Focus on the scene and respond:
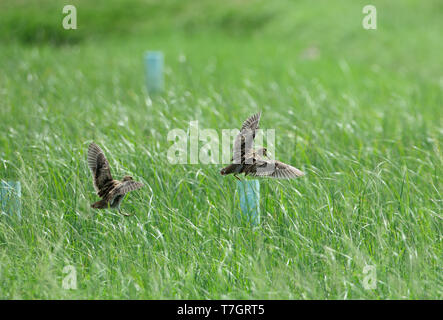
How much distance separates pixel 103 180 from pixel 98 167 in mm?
74

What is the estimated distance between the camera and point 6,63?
328 inches

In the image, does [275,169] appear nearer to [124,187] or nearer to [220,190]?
[124,187]

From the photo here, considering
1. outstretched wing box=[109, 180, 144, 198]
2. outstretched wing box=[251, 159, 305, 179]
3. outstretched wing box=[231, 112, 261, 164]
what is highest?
outstretched wing box=[231, 112, 261, 164]

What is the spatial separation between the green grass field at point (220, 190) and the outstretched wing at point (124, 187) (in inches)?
17.0

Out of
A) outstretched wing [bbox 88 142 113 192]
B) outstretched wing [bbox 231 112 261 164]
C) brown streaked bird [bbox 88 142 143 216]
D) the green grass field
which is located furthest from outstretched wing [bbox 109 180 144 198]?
outstretched wing [bbox 231 112 261 164]

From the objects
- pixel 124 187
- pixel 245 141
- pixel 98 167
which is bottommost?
pixel 124 187

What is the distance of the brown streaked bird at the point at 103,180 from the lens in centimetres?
308

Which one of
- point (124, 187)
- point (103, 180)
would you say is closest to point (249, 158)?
point (124, 187)

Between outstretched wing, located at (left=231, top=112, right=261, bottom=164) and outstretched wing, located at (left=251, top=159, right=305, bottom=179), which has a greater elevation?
outstretched wing, located at (left=231, top=112, right=261, bottom=164)

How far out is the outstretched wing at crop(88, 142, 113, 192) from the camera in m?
3.14

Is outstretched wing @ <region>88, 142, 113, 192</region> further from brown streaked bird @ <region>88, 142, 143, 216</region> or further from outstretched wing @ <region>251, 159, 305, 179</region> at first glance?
outstretched wing @ <region>251, 159, 305, 179</region>

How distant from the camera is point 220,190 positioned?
3959 millimetres
